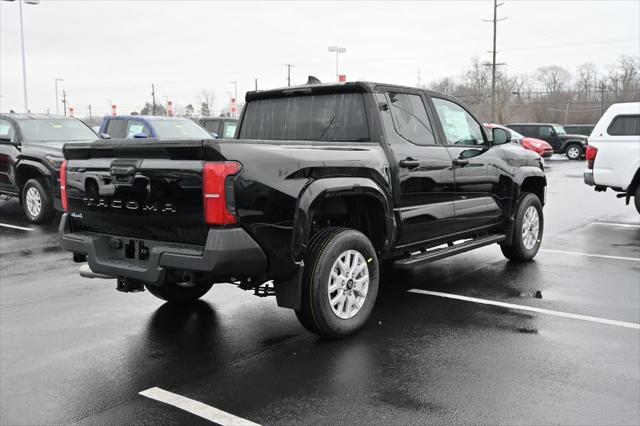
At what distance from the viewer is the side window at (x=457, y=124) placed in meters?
6.21

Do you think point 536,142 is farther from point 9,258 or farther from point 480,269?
point 9,258

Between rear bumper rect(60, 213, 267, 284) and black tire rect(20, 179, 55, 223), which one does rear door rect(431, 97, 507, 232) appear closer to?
rear bumper rect(60, 213, 267, 284)

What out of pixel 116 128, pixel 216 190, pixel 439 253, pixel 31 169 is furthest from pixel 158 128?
pixel 216 190

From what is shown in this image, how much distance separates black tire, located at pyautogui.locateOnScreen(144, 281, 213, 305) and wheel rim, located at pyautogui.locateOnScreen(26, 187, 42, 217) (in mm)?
6244

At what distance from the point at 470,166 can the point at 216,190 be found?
3268mm

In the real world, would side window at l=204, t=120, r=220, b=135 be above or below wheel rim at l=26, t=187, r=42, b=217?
above

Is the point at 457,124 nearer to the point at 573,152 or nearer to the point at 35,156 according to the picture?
the point at 35,156

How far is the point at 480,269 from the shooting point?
287 inches

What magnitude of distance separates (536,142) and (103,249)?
87.4 ft

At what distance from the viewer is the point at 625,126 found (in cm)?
1137

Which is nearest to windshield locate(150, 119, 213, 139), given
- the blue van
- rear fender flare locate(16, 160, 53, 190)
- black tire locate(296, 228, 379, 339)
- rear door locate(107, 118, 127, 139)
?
the blue van

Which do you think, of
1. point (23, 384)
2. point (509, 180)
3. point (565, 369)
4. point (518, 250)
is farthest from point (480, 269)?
point (23, 384)

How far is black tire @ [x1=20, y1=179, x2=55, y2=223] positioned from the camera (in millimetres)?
10828

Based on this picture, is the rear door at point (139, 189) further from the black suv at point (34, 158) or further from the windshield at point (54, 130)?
the windshield at point (54, 130)
